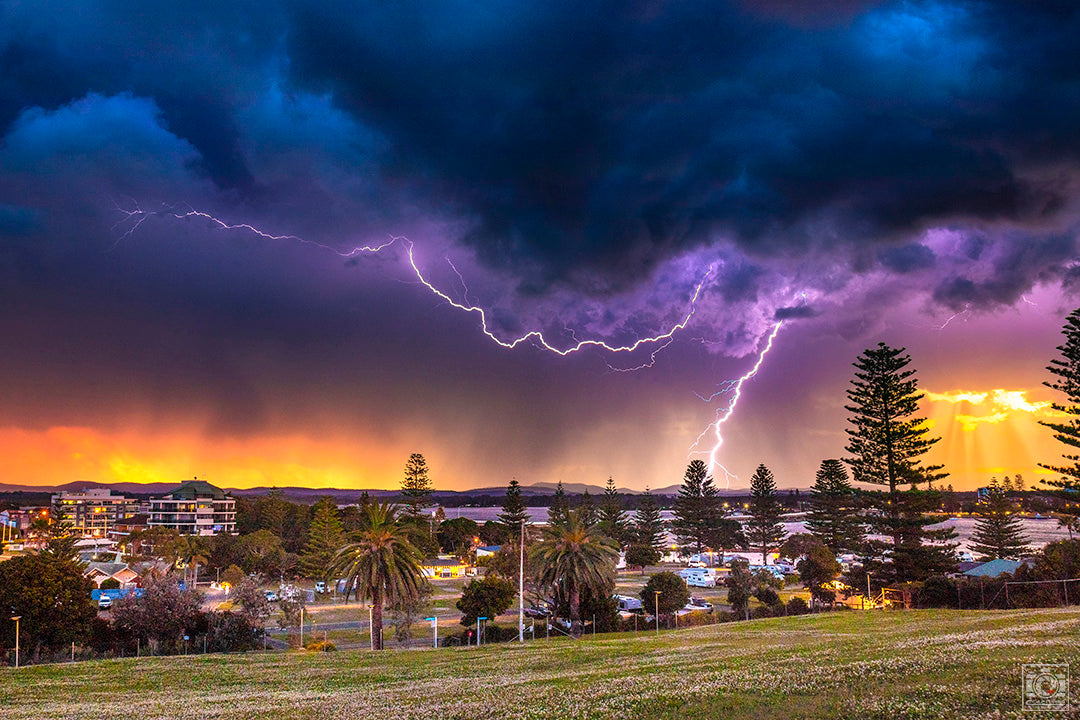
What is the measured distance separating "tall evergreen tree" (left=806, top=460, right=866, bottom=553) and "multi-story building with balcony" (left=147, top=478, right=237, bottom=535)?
98.4 metres

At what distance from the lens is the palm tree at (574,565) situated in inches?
1500

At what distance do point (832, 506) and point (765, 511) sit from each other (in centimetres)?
1834

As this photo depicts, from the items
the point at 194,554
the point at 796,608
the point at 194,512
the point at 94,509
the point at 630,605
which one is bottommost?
the point at 630,605

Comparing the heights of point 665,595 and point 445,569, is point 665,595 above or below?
above

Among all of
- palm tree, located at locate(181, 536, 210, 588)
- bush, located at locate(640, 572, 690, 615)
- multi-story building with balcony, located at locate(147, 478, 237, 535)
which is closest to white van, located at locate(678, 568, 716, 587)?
bush, located at locate(640, 572, 690, 615)

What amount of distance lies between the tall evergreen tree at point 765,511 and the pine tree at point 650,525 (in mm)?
14145

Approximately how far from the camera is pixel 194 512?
12200cm

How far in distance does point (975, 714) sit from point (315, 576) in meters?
85.6

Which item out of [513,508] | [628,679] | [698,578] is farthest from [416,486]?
[628,679]

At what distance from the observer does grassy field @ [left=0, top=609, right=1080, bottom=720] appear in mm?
10367

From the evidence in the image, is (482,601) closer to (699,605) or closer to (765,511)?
(699,605)

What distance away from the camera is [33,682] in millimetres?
21172

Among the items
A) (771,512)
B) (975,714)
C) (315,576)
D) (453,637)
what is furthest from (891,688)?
(771,512)

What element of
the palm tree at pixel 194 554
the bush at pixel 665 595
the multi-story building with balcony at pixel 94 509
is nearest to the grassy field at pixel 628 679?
the bush at pixel 665 595
